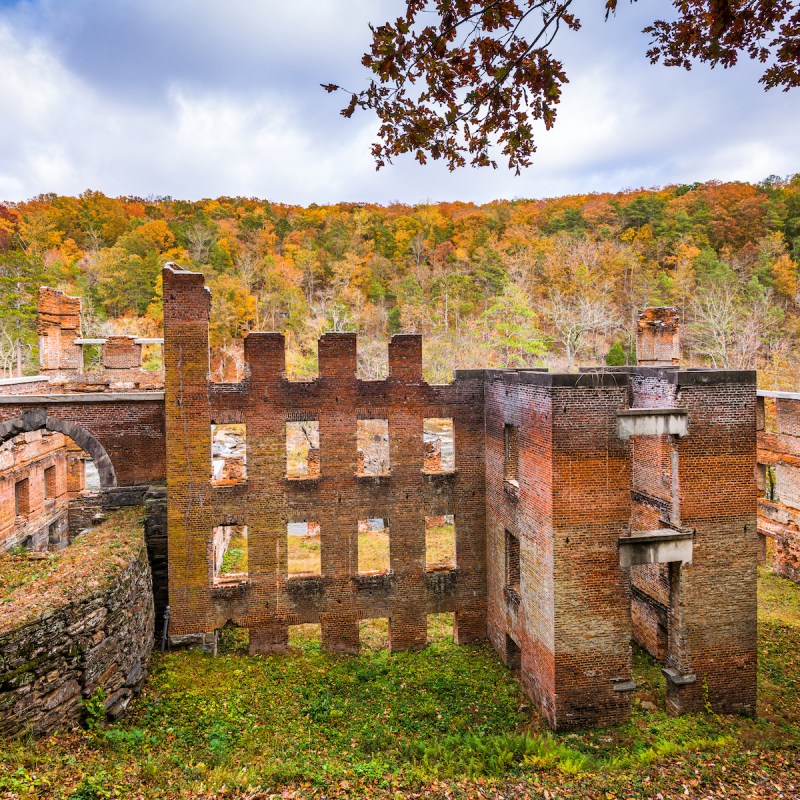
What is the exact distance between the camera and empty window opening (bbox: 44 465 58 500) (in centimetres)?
2227

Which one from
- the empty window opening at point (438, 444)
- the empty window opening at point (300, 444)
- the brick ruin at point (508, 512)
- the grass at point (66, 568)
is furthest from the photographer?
the empty window opening at point (300, 444)

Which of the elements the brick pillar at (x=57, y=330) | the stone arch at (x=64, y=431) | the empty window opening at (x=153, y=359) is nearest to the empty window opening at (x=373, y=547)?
the stone arch at (x=64, y=431)

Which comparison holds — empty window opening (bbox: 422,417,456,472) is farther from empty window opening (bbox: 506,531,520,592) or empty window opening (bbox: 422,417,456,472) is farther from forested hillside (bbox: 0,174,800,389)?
empty window opening (bbox: 506,531,520,592)

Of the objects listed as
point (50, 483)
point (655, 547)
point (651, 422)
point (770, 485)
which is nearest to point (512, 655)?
point (655, 547)

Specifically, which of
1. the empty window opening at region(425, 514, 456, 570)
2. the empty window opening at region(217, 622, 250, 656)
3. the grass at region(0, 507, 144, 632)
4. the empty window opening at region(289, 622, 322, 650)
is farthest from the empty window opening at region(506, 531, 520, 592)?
the grass at region(0, 507, 144, 632)

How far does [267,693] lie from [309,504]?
4.62 m

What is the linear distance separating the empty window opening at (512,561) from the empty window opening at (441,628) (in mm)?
3220

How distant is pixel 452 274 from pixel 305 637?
36726 mm

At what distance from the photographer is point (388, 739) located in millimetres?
10844

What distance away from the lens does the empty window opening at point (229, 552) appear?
18641 mm

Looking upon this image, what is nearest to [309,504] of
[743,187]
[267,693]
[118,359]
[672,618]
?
[267,693]

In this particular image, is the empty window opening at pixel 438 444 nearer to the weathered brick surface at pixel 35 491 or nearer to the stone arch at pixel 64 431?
the stone arch at pixel 64 431

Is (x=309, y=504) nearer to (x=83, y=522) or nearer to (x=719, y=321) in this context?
(x=83, y=522)

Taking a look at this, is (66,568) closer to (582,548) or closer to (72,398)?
(72,398)
